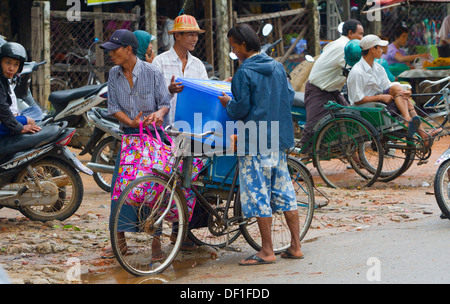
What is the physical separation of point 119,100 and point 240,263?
1555mm

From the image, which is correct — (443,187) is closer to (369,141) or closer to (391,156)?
(369,141)

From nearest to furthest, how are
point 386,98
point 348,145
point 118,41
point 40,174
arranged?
point 118,41 < point 40,174 < point 386,98 < point 348,145

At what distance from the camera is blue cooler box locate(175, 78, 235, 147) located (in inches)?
204

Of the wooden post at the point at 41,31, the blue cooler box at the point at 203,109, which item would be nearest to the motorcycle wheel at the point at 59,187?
the blue cooler box at the point at 203,109

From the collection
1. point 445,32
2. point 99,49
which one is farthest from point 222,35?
point 445,32

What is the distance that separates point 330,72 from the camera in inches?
346

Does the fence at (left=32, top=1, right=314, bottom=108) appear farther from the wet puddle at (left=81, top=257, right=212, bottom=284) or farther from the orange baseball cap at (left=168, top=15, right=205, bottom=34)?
the wet puddle at (left=81, top=257, right=212, bottom=284)

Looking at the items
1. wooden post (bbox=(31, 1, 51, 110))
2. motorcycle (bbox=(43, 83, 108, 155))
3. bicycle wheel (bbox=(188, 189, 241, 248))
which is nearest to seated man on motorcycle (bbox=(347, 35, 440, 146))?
motorcycle (bbox=(43, 83, 108, 155))

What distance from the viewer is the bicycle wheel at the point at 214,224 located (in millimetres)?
5348

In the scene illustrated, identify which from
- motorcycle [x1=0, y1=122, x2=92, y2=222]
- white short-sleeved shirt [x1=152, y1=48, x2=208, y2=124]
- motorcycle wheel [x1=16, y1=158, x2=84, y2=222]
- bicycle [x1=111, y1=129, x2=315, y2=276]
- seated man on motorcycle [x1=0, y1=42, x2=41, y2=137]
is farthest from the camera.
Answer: motorcycle wheel [x1=16, y1=158, x2=84, y2=222]

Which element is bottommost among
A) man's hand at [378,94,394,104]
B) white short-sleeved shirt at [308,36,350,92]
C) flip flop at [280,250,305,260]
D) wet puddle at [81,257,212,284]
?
wet puddle at [81,257,212,284]

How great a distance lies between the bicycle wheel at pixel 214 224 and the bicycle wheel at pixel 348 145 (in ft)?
9.99

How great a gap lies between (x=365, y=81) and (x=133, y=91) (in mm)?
3855

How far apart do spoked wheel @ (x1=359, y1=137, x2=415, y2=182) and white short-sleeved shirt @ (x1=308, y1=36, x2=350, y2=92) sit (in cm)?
87
